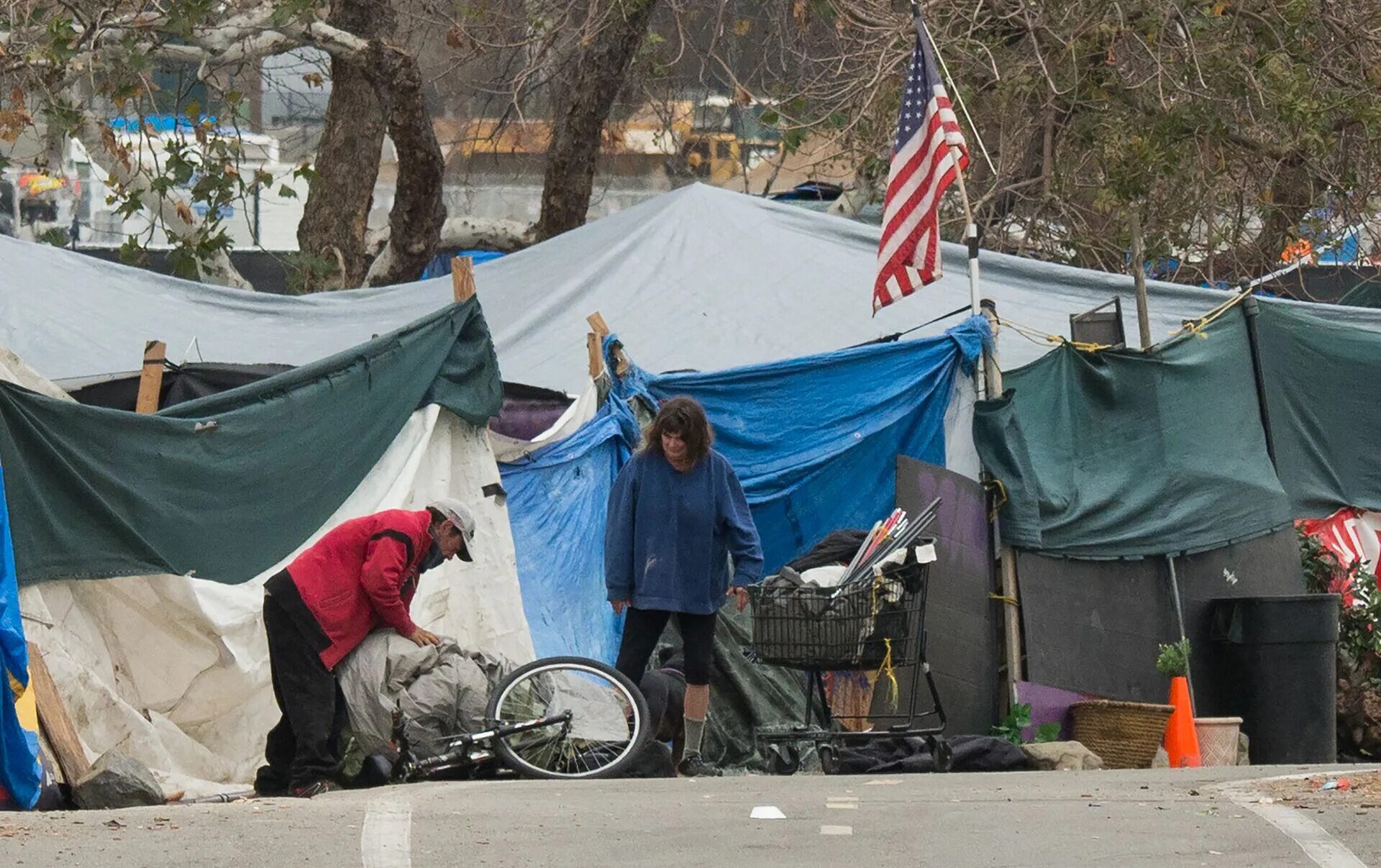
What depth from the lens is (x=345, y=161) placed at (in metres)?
17.1

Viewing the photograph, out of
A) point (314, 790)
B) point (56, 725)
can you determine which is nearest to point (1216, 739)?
point (314, 790)

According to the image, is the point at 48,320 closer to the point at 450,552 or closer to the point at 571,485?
the point at 571,485

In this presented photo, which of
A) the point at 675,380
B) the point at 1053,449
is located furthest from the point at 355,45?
the point at 1053,449

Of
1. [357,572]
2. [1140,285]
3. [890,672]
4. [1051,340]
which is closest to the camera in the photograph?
[357,572]

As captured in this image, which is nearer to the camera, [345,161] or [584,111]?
[345,161]

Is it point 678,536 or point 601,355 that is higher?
point 601,355

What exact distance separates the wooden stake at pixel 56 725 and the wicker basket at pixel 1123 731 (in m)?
5.60

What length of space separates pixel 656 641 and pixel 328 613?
1641mm

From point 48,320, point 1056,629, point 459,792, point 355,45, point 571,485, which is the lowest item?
point 459,792

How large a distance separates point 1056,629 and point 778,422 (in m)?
2.00

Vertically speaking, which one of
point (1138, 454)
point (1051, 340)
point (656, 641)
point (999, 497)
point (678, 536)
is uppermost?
point (1051, 340)

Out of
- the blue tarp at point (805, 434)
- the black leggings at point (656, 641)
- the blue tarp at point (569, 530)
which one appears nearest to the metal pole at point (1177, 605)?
the blue tarp at point (805, 434)

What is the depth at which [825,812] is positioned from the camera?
7293 mm

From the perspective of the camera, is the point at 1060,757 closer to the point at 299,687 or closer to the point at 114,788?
the point at 299,687
